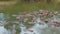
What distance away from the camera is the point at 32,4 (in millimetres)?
1190

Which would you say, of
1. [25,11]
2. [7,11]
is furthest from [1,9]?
[25,11]

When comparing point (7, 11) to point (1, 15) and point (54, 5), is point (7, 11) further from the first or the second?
point (54, 5)

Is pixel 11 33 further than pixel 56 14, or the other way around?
pixel 56 14

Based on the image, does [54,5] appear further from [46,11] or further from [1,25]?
[1,25]

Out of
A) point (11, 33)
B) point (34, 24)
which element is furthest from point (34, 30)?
point (11, 33)

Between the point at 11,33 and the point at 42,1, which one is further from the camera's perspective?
the point at 42,1

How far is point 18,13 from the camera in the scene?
1.13 meters

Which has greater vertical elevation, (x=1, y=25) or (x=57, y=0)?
(x=57, y=0)

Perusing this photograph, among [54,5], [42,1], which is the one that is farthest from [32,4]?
[54,5]

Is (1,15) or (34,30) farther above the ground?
(1,15)

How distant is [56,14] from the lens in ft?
A: 3.79

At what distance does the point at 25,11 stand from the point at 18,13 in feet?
0.20

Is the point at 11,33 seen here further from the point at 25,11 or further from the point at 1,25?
the point at 25,11

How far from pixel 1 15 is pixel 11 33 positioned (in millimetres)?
178
